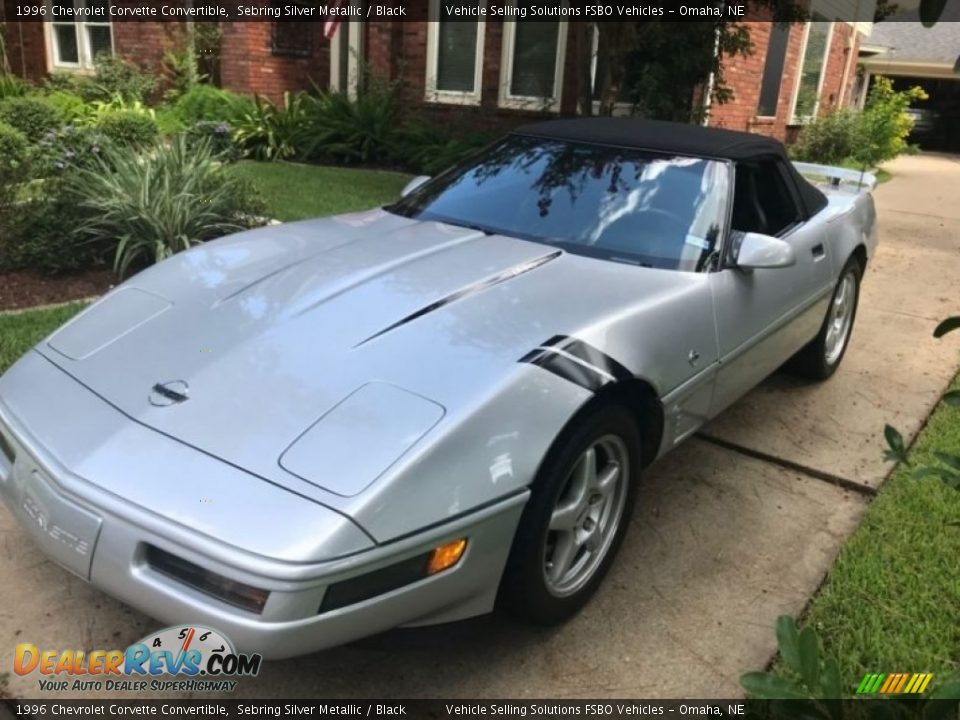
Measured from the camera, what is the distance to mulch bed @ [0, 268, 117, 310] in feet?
16.6

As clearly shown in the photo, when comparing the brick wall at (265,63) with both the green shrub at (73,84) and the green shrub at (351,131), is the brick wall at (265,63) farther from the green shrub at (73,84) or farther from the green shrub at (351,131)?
the green shrub at (73,84)

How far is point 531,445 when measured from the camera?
2215mm

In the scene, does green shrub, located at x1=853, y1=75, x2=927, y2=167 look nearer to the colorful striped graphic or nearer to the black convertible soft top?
the black convertible soft top

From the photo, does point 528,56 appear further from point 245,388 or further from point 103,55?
point 245,388

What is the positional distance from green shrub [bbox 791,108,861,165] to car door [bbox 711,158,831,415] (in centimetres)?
1275

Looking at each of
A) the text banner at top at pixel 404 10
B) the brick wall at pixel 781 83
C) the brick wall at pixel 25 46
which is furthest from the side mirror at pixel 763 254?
the brick wall at pixel 25 46

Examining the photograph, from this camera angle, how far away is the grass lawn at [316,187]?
7745 millimetres

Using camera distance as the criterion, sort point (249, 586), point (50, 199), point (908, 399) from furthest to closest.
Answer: point (50, 199)
point (908, 399)
point (249, 586)

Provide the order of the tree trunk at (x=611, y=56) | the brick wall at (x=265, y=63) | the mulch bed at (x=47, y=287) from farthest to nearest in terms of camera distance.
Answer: the brick wall at (x=265, y=63) < the tree trunk at (x=611, y=56) < the mulch bed at (x=47, y=287)

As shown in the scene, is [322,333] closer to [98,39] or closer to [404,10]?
[404,10]

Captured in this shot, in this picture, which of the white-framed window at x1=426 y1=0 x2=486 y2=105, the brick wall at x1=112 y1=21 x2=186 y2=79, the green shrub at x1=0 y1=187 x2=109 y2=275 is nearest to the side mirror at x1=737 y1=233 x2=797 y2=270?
the green shrub at x1=0 y1=187 x2=109 y2=275

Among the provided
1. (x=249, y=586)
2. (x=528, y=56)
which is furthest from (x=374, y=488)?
(x=528, y=56)

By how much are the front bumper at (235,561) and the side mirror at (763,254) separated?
1.56 metres

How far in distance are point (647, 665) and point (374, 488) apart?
3.62ft
